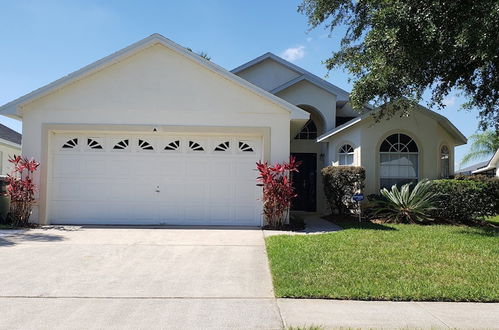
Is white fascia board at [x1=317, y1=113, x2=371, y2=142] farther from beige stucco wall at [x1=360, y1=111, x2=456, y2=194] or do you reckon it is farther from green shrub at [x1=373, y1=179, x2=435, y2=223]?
green shrub at [x1=373, y1=179, x2=435, y2=223]

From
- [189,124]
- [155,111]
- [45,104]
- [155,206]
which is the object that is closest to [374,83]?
[189,124]

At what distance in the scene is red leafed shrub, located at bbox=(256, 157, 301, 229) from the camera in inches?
437

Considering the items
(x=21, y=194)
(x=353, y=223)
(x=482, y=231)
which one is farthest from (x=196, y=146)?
(x=482, y=231)

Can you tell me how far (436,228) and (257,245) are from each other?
18.5 ft

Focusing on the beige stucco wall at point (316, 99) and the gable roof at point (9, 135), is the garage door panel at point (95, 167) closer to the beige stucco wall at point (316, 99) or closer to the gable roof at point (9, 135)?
the beige stucco wall at point (316, 99)

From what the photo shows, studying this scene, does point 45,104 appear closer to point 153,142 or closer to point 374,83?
point 153,142

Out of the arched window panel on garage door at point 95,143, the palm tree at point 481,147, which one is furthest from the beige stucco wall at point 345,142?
the palm tree at point 481,147

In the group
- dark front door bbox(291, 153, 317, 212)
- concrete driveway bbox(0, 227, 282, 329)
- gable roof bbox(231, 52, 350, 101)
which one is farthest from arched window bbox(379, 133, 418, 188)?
concrete driveway bbox(0, 227, 282, 329)

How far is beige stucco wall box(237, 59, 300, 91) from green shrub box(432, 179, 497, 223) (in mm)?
9111

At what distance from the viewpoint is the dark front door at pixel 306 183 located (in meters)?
17.5

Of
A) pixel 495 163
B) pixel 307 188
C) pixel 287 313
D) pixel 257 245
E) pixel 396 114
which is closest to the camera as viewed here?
pixel 287 313

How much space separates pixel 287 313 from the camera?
4.86m

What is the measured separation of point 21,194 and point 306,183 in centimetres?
1054

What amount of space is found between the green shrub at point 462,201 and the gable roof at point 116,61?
538 cm
